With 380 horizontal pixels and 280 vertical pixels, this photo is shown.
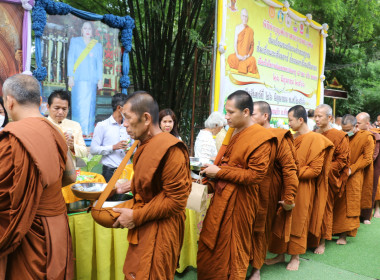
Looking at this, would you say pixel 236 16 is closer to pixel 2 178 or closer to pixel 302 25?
pixel 302 25

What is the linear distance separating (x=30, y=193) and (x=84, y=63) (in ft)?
11.6

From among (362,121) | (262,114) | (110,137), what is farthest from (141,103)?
(362,121)

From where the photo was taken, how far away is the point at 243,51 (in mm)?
6371

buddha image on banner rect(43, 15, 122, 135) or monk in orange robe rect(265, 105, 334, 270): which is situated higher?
buddha image on banner rect(43, 15, 122, 135)

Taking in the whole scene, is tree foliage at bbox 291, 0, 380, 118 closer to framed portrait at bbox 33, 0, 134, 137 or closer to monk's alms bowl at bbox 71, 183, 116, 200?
framed portrait at bbox 33, 0, 134, 137

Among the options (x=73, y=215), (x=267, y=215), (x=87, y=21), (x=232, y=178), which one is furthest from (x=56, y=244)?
(x=87, y=21)

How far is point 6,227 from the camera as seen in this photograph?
180cm

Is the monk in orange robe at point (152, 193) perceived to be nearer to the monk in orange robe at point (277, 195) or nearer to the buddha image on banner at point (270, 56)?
the monk in orange robe at point (277, 195)

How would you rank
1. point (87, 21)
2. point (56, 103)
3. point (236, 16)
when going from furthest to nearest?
1. point (236, 16)
2. point (87, 21)
3. point (56, 103)

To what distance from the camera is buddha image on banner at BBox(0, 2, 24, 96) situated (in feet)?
13.2

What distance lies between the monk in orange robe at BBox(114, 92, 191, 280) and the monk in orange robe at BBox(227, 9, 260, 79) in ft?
14.1

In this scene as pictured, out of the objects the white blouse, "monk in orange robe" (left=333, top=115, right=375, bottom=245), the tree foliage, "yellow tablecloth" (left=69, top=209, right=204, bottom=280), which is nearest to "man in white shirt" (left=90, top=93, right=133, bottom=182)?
the white blouse

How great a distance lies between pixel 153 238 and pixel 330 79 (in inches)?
489

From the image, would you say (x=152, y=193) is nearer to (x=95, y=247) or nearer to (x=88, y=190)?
(x=88, y=190)
